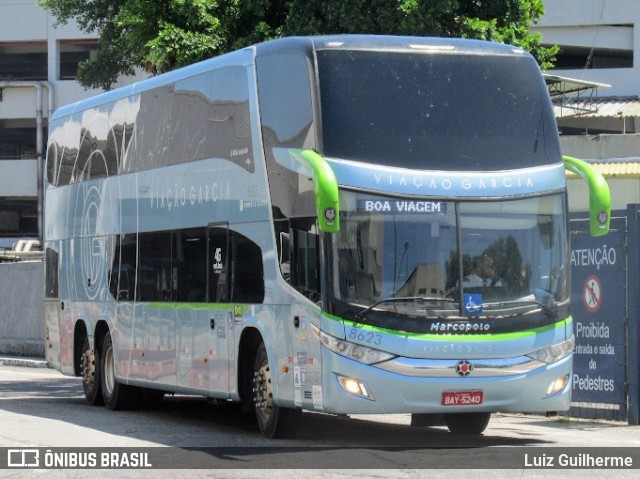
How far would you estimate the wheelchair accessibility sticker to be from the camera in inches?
514

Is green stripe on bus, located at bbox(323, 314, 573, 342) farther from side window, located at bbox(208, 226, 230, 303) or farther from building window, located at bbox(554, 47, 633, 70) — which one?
building window, located at bbox(554, 47, 633, 70)

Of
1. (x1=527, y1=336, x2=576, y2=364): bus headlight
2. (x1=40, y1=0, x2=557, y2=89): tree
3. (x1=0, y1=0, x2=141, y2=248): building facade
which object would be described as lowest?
(x1=527, y1=336, x2=576, y2=364): bus headlight

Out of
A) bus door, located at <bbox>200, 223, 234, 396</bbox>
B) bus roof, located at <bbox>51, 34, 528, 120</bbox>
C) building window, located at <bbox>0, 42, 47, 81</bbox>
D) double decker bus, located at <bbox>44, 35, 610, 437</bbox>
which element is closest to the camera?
double decker bus, located at <bbox>44, 35, 610, 437</bbox>

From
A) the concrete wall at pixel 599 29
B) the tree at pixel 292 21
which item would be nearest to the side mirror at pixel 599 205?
the tree at pixel 292 21

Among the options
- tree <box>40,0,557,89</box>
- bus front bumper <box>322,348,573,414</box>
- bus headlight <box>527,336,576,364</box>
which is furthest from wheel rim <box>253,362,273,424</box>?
tree <box>40,0,557,89</box>

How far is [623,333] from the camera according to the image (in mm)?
15922


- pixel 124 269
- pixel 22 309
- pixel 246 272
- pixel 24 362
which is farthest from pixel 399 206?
pixel 22 309

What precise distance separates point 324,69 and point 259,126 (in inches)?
52.8

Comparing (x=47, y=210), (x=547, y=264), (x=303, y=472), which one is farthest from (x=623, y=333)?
(x=47, y=210)

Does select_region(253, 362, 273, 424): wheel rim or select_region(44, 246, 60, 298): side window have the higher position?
select_region(44, 246, 60, 298): side window

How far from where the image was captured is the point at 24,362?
3278 centimetres

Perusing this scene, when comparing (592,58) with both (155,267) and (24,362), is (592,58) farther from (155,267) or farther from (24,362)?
(155,267)

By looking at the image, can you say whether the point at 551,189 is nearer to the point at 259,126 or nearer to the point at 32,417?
the point at 259,126

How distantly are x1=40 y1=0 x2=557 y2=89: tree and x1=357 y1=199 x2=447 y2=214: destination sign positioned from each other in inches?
321
